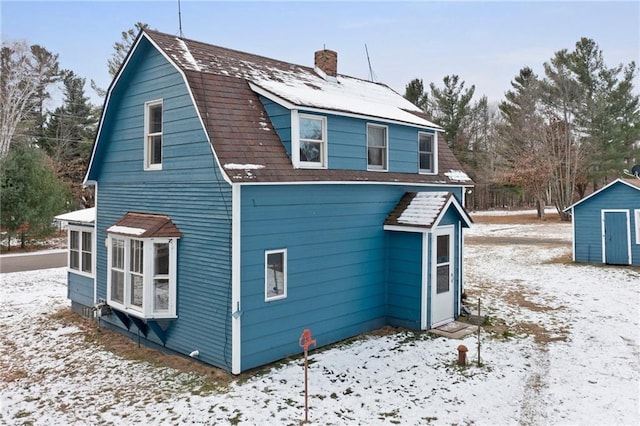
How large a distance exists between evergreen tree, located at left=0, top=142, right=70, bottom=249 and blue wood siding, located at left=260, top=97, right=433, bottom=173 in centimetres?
2129

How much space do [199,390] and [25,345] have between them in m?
5.31

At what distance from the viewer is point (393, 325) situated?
10914mm

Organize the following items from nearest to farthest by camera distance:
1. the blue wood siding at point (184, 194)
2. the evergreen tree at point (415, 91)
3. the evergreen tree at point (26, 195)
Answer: the blue wood siding at point (184, 194)
the evergreen tree at point (26, 195)
the evergreen tree at point (415, 91)

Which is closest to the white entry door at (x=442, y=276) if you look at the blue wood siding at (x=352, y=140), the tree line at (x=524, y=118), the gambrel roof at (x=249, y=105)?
the gambrel roof at (x=249, y=105)

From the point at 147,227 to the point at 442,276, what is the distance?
23.0 feet

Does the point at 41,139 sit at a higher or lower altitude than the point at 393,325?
Answer: higher

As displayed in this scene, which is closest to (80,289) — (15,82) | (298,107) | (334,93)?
(298,107)

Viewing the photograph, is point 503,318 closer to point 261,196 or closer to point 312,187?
point 312,187

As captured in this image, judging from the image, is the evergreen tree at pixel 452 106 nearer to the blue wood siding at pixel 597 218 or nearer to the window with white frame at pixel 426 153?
the blue wood siding at pixel 597 218

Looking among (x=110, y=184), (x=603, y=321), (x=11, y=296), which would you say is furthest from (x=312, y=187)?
(x=11, y=296)

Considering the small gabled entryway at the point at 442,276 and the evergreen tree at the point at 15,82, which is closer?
the small gabled entryway at the point at 442,276

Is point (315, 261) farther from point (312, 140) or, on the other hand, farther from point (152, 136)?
point (152, 136)

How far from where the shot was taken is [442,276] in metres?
11.0

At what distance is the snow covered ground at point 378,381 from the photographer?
6629mm
